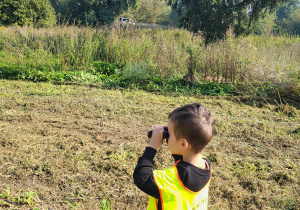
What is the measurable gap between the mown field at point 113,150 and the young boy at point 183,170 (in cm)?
128

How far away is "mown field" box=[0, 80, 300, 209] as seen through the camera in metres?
2.81

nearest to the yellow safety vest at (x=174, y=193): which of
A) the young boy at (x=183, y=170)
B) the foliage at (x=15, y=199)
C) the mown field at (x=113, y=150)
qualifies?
the young boy at (x=183, y=170)

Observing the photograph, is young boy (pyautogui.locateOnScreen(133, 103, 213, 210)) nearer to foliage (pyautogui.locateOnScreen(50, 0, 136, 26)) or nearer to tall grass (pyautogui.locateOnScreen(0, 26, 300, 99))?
tall grass (pyautogui.locateOnScreen(0, 26, 300, 99))

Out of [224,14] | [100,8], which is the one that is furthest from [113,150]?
[100,8]

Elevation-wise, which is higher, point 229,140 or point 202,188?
point 202,188

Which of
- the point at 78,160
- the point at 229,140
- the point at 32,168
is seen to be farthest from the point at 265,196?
the point at 32,168

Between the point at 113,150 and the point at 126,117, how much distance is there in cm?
135

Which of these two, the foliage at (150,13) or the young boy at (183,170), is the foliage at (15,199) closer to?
the young boy at (183,170)

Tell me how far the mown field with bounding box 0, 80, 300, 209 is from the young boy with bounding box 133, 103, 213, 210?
128 centimetres

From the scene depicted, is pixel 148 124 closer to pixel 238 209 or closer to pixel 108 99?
pixel 108 99

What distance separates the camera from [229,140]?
4.21 meters

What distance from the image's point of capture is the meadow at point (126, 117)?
2900 millimetres

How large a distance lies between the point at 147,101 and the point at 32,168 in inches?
123

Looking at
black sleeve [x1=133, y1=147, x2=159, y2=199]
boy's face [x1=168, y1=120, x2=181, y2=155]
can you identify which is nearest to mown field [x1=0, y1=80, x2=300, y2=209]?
black sleeve [x1=133, y1=147, x2=159, y2=199]
